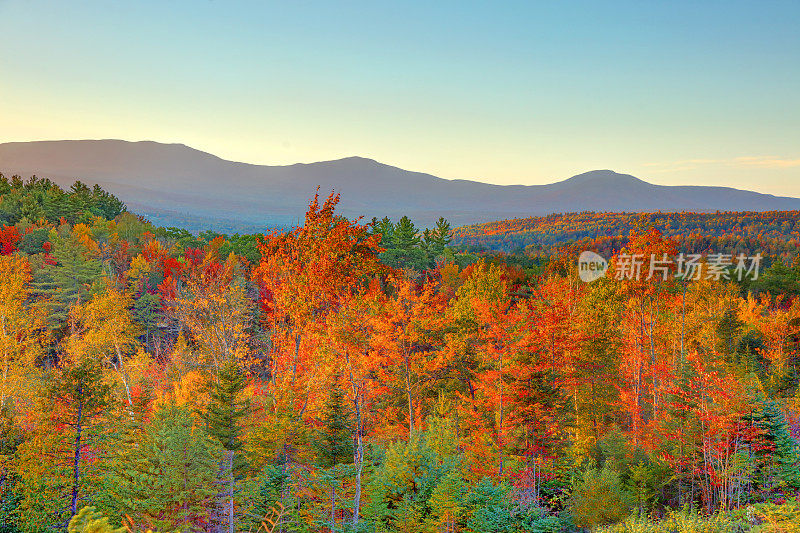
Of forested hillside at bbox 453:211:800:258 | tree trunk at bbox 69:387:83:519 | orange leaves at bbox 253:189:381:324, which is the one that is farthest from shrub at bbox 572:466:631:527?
forested hillside at bbox 453:211:800:258

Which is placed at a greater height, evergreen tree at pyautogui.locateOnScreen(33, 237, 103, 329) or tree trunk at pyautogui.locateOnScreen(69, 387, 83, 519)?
evergreen tree at pyautogui.locateOnScreen(33, 237, 103, 329)

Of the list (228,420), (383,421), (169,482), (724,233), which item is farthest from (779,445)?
(724,233)

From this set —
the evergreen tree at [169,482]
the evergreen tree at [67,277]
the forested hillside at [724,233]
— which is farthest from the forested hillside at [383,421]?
the forested hillside at [724,233]

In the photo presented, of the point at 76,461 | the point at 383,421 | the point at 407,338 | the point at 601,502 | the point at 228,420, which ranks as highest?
the point at 407,338

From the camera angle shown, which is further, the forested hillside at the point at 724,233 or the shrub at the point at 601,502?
the forested hillside at the point at 724,233

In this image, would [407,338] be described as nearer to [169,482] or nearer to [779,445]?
[169,482]

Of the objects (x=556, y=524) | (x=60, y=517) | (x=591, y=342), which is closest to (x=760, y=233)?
(x=591, y=342)

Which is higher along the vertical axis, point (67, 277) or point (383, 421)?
point (67, 277)

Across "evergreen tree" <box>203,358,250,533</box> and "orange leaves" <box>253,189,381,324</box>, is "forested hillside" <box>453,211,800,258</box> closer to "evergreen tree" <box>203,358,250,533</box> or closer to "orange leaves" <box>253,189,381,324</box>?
"orange leaves" <box>253,189,381,324</box>

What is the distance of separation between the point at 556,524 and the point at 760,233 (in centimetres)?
19585

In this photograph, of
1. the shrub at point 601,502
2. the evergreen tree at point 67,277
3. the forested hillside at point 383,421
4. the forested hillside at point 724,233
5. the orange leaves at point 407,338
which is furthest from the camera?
the forested hillside at point 724,233

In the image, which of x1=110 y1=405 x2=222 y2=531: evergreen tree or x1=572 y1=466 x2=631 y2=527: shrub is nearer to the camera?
x1=110 y1=405 x2=222 y2=531: evergreen tree

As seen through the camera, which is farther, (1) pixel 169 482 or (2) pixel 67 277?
(2) pixel 67 277

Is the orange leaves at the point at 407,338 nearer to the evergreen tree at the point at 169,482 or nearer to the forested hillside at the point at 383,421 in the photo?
the forested hillside at the point at 383,421
